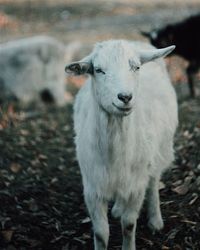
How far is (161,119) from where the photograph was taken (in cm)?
493

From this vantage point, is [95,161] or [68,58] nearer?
[95,161]

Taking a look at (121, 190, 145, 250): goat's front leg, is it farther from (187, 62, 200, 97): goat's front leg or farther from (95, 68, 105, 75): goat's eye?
(187, 62, 200, 97): goat's front leg

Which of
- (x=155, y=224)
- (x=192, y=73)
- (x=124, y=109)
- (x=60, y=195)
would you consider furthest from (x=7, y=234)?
(x=192, y=73)

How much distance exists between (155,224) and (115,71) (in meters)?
1.94

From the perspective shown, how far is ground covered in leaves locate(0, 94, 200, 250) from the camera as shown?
4.95 m

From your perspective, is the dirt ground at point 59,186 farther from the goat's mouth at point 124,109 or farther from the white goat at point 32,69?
the goat's mouth at point 124,109

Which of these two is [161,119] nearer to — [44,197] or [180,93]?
[44,197]

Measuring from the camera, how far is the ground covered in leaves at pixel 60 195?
16.3 ft

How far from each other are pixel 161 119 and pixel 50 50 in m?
5.75

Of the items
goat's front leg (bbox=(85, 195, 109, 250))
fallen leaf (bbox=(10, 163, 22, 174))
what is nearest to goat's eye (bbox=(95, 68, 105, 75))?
goat's front leg (bbox=(85, 195, 109, 250))

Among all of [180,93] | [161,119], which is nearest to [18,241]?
[161,119]

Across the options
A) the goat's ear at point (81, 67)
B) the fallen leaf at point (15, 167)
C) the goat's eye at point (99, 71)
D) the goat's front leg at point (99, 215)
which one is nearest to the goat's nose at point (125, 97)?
the goat's eye at point (99, 71)

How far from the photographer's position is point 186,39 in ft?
31.2

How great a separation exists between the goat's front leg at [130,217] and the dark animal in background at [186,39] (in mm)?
5249
